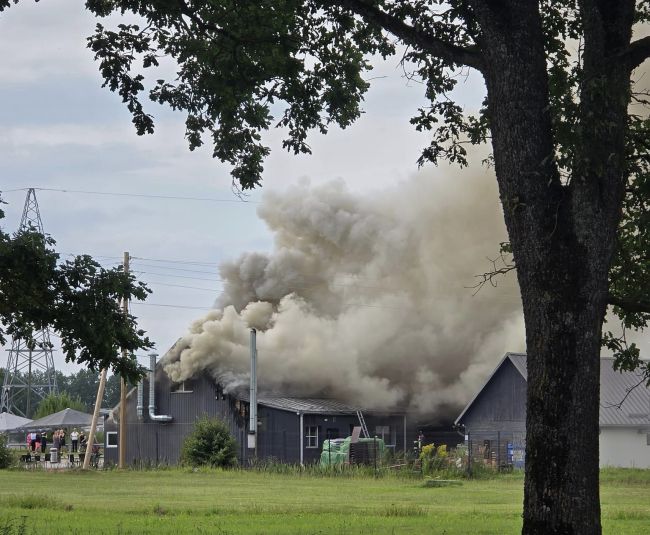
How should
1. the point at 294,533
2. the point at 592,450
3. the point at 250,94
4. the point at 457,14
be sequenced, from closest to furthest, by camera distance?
the point at 592,450 → the point at 457,14 → the point at 250,94 → the point at 294,533

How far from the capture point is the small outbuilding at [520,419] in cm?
5059

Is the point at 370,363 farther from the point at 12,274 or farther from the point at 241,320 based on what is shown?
the point at 12,274

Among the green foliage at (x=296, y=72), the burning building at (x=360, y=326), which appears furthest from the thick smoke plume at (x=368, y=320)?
the green foliage at (x=296, y=72)

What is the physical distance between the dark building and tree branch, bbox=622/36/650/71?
42.7m

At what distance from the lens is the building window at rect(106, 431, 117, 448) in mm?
60691

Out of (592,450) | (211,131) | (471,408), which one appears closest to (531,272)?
(592,450)

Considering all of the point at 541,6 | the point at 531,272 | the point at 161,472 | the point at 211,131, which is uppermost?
Result: the point at 541,6

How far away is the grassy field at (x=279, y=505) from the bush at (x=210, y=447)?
24.0ft

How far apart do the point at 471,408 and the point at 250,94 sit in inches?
1647

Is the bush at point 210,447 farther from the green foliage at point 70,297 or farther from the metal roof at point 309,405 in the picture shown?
the green foliage at point 70,297

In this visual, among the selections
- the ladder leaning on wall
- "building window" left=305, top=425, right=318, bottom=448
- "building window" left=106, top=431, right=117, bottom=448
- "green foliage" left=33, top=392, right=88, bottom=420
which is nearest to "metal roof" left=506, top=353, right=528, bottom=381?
the ladder leaning on wall

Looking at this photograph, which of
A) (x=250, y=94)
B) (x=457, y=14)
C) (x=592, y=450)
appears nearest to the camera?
(x=592, y=450)

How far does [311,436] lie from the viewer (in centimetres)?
5456

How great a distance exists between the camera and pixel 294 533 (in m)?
17.6
